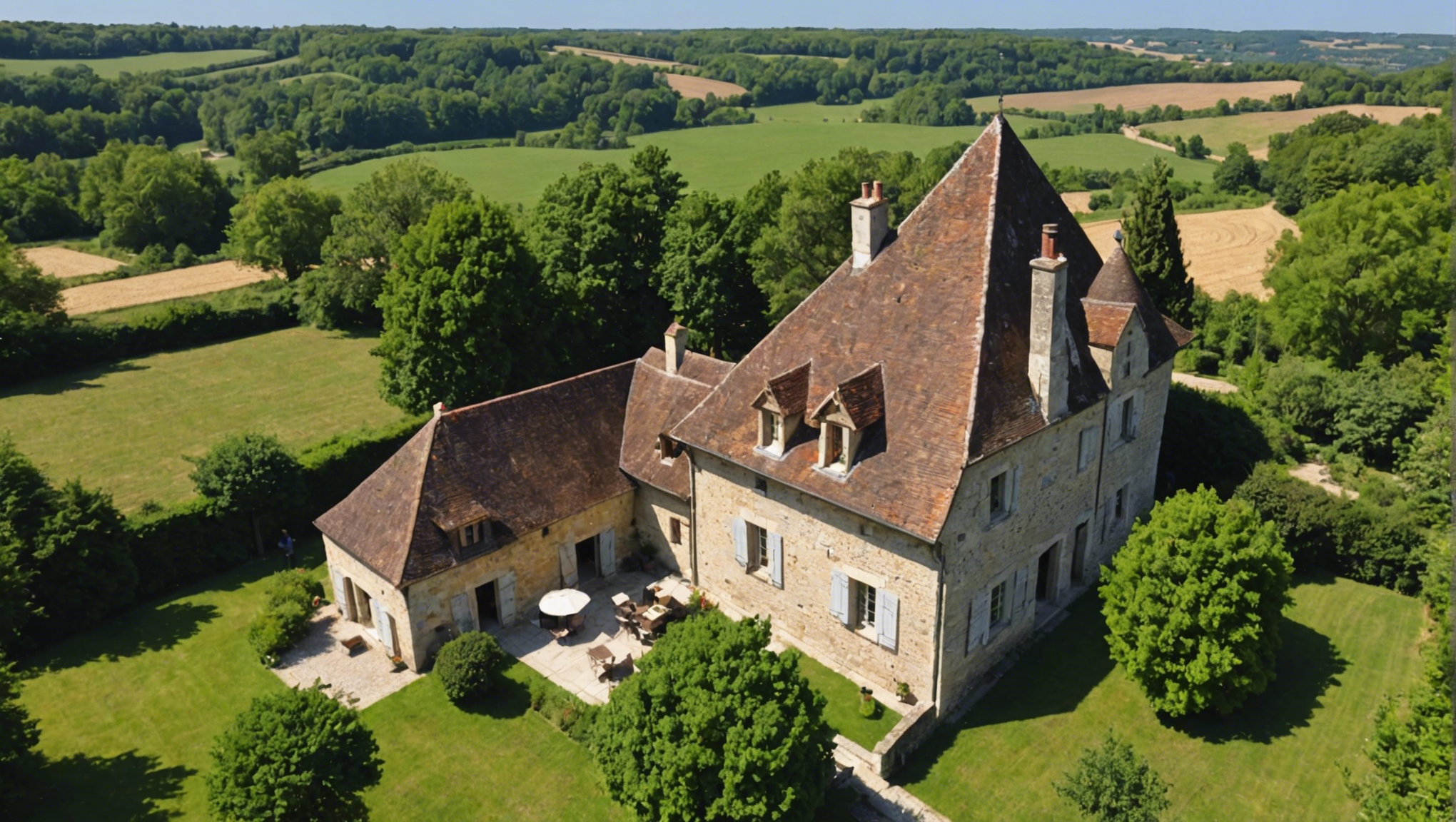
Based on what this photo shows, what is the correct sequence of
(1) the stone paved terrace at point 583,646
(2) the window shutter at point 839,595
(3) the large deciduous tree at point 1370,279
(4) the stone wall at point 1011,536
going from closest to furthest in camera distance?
(4) the stone wall at point 1011,536 → (2) the window shutter at point 839,595 → (1) the stone paved terrace at point 583,646 → (3) the large deciduous tree at point 1370,279

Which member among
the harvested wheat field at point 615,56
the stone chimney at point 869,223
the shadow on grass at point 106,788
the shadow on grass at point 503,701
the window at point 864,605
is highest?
the harvested wheat field at point 615,56

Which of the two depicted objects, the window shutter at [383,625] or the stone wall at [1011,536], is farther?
the window shutter at [383,625]

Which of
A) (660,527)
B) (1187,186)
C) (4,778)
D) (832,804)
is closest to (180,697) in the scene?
(4,778)

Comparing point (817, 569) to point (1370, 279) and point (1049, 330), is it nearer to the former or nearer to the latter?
point (1049, 330)

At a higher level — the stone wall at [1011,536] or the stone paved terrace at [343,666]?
the stone wall at [1011,536]

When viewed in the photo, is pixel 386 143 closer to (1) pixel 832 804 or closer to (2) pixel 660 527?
(2) pixel 660 527

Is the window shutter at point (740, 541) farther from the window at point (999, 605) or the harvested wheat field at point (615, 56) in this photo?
the harvested wheat field at point (615, 56)

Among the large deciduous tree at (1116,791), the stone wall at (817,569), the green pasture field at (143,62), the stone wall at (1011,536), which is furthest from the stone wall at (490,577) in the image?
the green pasture field at (143,62)
